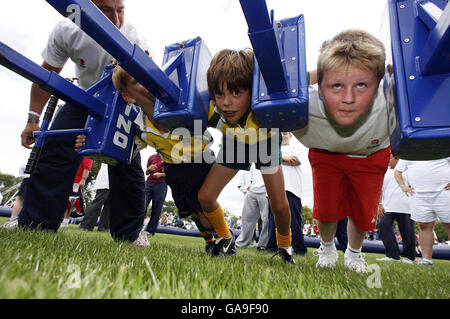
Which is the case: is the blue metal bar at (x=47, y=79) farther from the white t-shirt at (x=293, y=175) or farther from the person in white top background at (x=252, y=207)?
the person in white top background at (x=252, y=207)

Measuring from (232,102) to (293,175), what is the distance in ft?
10.6

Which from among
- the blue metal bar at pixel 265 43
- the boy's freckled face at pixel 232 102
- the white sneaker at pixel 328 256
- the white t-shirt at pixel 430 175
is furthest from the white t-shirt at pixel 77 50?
the white t-shirt at pixel 430 175

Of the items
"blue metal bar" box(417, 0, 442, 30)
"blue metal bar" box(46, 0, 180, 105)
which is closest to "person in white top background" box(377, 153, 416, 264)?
"blue metal bar" box(417, 0, 442, 30)

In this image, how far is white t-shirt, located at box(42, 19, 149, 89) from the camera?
2.76 metres

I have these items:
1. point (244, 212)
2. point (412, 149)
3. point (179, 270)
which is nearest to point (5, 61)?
point (179, 270)

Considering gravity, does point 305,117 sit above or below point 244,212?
above

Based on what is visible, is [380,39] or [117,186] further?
[117,186]

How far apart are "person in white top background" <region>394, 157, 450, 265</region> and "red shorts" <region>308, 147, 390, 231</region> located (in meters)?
2.91

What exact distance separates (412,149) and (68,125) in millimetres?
2856

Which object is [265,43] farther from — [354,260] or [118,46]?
[354,260]

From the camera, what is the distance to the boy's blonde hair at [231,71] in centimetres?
183

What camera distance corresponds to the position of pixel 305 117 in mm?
1409

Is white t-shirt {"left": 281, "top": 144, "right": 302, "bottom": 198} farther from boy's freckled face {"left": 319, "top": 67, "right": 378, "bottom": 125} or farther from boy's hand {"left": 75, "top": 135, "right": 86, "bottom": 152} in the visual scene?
boy's hand {"left": 75, "top": 135, "right": 86, "bottom": 152}
